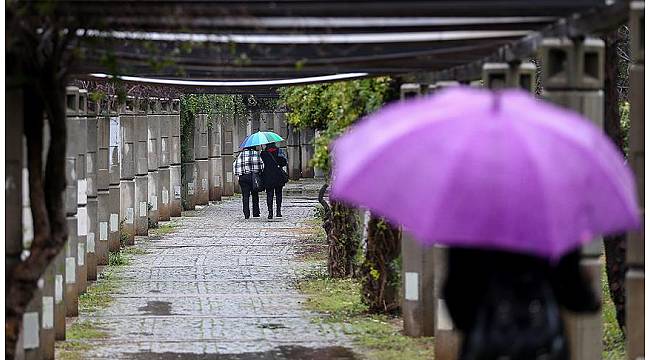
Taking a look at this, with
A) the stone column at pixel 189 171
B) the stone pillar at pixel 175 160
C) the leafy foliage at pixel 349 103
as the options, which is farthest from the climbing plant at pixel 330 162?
the stone column at pixel 189 171

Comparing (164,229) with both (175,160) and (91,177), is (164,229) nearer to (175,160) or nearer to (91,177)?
(175,160)

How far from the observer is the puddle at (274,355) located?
41.5ft

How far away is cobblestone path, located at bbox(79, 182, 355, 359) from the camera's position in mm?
13242

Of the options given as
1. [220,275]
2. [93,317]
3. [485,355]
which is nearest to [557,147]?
[485,355]

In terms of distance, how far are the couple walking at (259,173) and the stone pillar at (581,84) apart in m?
22.1

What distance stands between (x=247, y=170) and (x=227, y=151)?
7.22 meters

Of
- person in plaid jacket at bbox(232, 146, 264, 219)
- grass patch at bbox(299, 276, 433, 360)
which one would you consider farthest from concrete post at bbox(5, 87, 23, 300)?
person in plaid jacket at bbox(232, 146, 264, 219)

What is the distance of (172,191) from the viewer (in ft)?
102

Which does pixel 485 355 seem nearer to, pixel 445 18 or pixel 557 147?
pixel 557 147

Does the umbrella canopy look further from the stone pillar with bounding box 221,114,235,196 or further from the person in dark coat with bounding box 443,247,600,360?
the person in dark coat with bounding box 443,247,600,360

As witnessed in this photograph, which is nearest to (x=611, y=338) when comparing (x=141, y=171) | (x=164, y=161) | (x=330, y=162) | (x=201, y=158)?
(x=330, y=162)

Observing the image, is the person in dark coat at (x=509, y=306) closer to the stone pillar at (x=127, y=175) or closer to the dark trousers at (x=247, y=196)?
the stone pillar at (x=127, y=175)

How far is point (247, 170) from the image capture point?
31094 millimetres

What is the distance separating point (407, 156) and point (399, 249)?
30.7 feet
